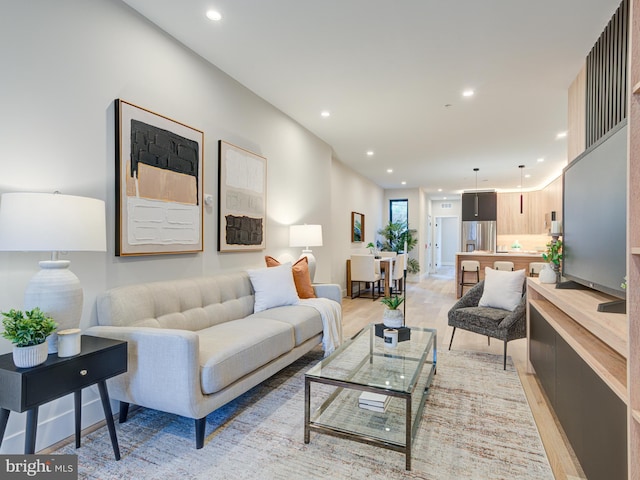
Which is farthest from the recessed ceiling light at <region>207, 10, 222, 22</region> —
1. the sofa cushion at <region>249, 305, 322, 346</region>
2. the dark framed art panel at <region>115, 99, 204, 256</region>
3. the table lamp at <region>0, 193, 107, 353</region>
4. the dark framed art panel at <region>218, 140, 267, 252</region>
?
the sofa cushion at <region>249, 305, 322, 346</region>

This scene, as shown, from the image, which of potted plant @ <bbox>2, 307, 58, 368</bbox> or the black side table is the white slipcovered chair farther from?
potted plant @ <bbox>2, 307, 58, 368</bbox>

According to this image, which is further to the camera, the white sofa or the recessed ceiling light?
the recessed ceiling light

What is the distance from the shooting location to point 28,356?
154 cm

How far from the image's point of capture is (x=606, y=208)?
192cm

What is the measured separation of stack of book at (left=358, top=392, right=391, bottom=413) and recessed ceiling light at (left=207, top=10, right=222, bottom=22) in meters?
2.77

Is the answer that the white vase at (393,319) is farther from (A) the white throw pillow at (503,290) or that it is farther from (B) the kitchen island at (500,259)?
(B) the kitchen island at (500,259)

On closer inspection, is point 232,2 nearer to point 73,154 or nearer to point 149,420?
point 73,154

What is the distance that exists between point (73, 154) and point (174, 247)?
3.12ft

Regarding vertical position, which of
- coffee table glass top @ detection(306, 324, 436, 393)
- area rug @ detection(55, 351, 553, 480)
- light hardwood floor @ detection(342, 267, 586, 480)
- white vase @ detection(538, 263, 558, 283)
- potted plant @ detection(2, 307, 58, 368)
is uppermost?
white vase @ detection(538, 263, 558, 283)

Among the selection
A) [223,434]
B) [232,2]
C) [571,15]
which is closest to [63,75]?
[232,2]

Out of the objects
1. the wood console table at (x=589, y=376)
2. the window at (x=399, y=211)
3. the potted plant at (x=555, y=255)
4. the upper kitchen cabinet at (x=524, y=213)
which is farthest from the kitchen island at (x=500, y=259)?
the wood console table at (x=589, y=376)

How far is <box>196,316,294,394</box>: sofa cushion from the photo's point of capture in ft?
6.59

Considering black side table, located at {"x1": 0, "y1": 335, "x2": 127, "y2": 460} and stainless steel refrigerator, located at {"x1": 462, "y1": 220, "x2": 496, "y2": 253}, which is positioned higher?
stainless steel refrigerator, located at {"x1": 462, "y1": 220, "x2": 496, "y2": 253}

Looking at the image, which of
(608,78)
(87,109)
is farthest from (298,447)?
(608,78)
